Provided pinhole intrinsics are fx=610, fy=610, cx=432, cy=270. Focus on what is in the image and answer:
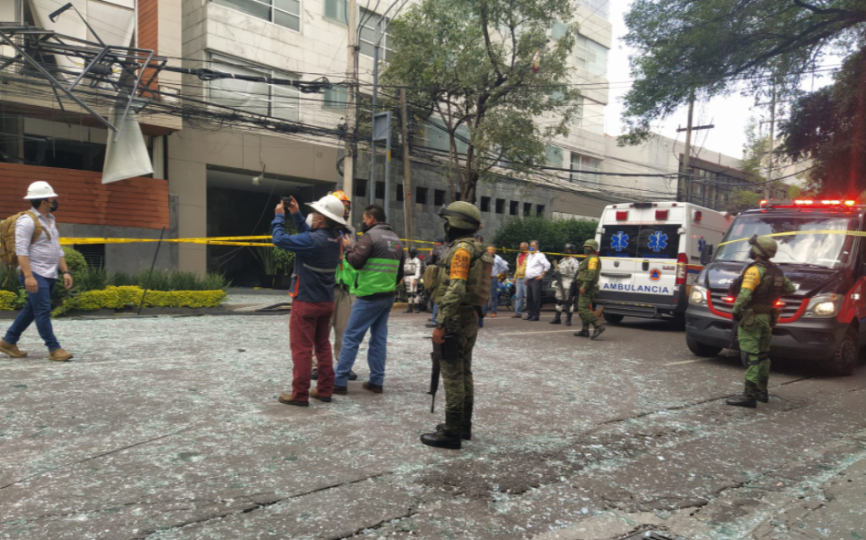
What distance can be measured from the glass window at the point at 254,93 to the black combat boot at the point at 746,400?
49.8 feet

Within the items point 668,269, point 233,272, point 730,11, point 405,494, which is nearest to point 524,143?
point 730,11

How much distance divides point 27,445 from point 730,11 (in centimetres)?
1477

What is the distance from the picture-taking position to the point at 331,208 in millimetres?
5160

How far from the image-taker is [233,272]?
21781mm

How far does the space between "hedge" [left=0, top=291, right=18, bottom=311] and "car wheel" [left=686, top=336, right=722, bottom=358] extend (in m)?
10.9

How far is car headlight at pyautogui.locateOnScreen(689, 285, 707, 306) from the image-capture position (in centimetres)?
848

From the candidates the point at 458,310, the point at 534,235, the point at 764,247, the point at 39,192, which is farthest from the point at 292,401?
the point at 534,235

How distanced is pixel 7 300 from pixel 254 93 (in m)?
10.0

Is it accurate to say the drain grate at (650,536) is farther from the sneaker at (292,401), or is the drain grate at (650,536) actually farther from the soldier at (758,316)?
the soldier at (758,316)

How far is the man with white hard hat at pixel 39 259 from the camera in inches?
237

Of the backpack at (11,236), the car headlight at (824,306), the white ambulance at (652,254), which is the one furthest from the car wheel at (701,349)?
the backpack at (11,236)

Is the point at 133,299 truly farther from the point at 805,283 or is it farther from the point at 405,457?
the point at 805,283

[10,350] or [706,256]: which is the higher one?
[706,256]

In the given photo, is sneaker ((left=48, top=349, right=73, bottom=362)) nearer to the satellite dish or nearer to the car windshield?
the car windshield
